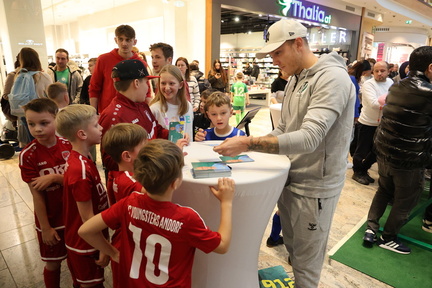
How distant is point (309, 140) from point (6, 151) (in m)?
5.29

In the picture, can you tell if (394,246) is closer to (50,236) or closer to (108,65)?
(50,236)

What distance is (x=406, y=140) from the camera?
7.45ft

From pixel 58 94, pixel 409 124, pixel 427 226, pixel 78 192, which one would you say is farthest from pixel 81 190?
pixel 427 226

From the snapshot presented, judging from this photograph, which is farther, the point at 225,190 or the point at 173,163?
the point at 225,190

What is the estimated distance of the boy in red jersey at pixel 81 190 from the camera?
1377mm

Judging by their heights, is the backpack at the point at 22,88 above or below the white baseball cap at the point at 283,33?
below

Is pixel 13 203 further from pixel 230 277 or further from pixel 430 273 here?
pixel 430 273

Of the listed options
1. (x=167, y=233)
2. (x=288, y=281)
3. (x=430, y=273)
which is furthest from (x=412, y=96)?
(x=167, y=233)

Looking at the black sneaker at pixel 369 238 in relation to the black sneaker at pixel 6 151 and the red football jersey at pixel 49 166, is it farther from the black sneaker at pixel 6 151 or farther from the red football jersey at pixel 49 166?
the black sneaker at pixel 6 151

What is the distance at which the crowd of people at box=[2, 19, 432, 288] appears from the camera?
1.10 meters

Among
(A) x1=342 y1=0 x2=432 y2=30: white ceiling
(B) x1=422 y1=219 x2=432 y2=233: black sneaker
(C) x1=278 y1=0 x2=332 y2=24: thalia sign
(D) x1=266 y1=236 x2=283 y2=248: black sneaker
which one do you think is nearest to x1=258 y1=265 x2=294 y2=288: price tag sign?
(D) x1=266 y1=236 x2=283 y2=248: black sneaker

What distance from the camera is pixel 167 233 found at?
1.07 m

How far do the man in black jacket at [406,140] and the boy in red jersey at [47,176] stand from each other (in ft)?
7.91

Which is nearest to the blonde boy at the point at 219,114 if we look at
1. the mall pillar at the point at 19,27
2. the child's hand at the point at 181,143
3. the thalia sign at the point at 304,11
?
the child's hand at the point at 181,143
